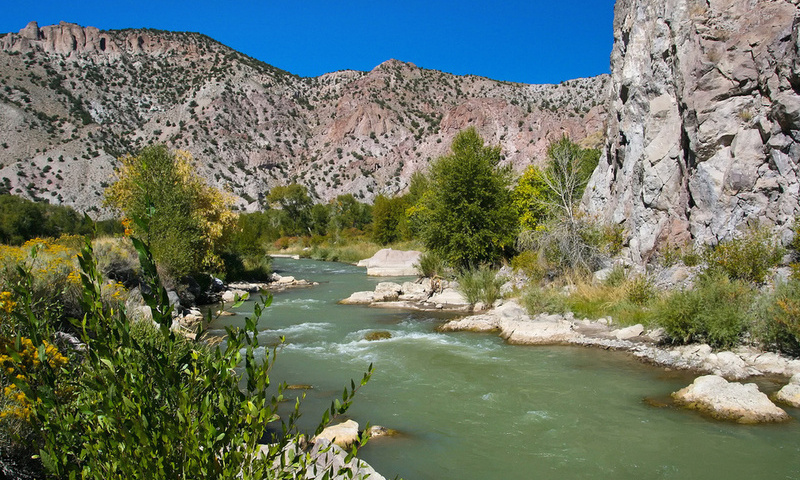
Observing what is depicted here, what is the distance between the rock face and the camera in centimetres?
1405

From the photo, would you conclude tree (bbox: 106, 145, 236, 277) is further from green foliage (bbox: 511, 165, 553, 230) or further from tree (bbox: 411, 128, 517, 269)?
green foliage (bbox: 511, 165, 553, 230)

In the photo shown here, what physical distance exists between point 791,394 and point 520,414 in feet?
14.1

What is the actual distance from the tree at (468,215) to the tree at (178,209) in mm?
10300

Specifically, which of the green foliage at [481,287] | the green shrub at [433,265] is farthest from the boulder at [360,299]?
the green foliage at [481,287]

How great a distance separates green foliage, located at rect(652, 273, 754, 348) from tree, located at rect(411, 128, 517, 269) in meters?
10.6

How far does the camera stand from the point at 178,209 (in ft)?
76.2

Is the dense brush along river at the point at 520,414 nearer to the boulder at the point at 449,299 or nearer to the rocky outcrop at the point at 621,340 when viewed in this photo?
the rocky outcrop at the point at 621,340

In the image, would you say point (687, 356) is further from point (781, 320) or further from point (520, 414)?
point (520, 414)

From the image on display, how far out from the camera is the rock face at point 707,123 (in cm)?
1405

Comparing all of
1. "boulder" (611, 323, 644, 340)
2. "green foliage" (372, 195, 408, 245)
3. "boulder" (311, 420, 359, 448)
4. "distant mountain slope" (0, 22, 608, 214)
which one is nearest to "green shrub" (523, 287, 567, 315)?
"boulder" (611, 323, 644, 340)

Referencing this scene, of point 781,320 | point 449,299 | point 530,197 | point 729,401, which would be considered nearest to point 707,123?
point 781,320

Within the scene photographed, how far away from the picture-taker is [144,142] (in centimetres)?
7531

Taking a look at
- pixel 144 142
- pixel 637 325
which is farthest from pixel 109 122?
pixel 637 325

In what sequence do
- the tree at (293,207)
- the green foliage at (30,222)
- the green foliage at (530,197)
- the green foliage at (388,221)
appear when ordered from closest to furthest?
the green foliage at (530,197)
the green foliage at (30,222)
the green foliage at (388,221)
the tree at (293,207)
